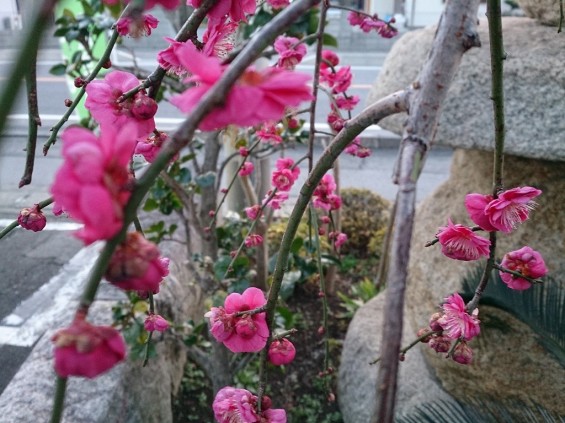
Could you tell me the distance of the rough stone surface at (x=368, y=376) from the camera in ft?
5.17

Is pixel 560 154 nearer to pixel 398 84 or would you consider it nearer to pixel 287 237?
pixel 398 84

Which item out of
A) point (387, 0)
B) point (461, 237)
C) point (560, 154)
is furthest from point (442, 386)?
point (387, 0)

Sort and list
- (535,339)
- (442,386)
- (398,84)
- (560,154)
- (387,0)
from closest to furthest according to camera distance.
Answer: (560,154) → (535,339) → (398,84) → (442,386) → (387,0)

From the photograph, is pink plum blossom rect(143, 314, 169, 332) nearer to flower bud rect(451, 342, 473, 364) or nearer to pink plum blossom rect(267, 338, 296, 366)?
pink plum blossom rect(267, 338, 296, 366)

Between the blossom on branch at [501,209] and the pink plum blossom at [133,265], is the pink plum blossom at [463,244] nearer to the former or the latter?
the blossom on branch at [501,209]

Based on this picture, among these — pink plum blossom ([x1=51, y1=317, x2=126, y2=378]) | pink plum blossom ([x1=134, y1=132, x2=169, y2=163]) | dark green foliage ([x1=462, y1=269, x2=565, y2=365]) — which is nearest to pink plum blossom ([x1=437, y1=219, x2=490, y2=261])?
pink plum blossom ([x1=134, y1=132, x2=169, y2=163])

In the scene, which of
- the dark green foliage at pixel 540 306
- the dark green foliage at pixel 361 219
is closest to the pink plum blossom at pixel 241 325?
the dark green foliage at pixel 540 306

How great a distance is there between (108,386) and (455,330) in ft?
2.98

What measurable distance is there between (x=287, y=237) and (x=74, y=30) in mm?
1286

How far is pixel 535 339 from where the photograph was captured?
129 cm

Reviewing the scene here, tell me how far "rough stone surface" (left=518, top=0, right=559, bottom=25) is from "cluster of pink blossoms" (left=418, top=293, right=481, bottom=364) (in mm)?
909

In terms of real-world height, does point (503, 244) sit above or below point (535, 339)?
above

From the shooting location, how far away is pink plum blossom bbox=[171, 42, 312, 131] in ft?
0.94

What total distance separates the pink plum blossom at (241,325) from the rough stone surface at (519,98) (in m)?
0.76
